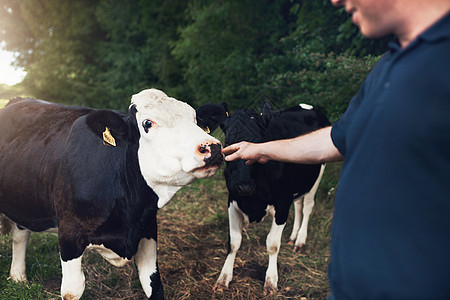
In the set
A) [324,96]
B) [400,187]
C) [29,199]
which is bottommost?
[324,96]

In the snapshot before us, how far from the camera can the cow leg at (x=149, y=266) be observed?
258 centimetres

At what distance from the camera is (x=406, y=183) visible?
94 cm

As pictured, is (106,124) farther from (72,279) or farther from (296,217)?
(296,217)

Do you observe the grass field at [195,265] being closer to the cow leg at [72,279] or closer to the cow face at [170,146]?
the cow leg at [72,279]

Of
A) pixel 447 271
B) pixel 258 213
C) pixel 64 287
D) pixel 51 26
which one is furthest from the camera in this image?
pixel 51 26

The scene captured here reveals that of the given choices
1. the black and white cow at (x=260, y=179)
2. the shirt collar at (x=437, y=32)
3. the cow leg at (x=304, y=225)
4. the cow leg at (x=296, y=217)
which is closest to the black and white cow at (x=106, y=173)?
the black and white cow at (x=260, y=179)

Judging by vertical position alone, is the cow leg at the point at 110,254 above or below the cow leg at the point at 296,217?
above

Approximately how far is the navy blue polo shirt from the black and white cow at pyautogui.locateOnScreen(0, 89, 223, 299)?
96 centimetres

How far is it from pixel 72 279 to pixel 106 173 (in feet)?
2.42

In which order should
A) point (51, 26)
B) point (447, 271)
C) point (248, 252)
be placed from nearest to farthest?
point (447, 271)
point (248, 252)
point (51, 26)

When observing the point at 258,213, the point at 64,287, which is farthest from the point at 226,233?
the point at 64,287

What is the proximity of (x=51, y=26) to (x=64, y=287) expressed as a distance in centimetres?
1485

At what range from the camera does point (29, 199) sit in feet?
8.41

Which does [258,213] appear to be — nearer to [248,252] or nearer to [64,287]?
[248,252]
